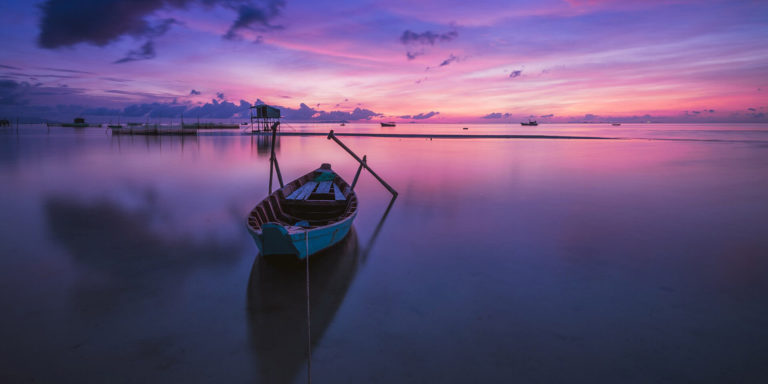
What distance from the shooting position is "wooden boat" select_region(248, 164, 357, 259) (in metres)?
6.12

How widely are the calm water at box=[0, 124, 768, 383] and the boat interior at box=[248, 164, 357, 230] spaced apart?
2.88 feet

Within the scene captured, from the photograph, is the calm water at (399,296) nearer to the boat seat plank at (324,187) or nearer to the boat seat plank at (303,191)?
the boat seat plank at (324,187)

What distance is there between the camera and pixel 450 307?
18.3ft

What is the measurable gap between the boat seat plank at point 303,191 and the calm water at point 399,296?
1754 mm

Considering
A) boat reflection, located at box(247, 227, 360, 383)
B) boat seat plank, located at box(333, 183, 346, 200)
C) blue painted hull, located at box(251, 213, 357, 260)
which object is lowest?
boat reflection, located at box(247, 227, 360, 383)

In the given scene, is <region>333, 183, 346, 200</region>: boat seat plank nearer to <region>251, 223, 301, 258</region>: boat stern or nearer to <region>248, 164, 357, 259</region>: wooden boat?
<region>248, 164, 357, 259</region>: wooden boat

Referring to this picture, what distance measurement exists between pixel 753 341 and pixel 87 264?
1138cm

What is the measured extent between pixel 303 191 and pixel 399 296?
613 cm

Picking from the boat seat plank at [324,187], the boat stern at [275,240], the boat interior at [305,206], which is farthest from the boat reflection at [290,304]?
the boat seat plank at [324,187]

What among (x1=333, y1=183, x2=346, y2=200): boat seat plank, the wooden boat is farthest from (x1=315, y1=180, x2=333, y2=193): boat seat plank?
(x1=333, y1=183, x2=346, y2=200): boat seat plank

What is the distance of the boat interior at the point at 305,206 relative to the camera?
312 inches

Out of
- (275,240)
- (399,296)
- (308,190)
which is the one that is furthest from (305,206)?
(399,296)

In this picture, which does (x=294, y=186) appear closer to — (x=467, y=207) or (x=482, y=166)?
(x=467, y=207)

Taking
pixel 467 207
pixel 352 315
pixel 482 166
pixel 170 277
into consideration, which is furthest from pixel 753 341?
pixel 482 166
